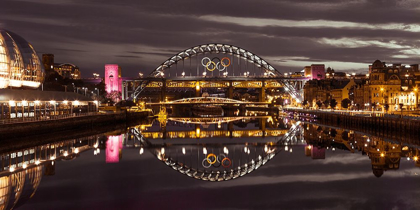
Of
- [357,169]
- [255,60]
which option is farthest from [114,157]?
[255,60]

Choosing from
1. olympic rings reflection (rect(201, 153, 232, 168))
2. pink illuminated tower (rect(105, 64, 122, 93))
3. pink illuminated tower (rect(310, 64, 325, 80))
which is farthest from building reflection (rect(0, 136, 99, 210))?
pink illuminated tower (rect(310, 64, 325, 80))

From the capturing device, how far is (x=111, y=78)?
13188cm

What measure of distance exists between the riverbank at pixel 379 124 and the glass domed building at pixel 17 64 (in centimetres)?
4042

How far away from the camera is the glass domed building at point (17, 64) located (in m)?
55.7

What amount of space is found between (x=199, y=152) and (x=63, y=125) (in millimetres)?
16198

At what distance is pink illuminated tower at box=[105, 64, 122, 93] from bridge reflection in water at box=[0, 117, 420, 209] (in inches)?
2916

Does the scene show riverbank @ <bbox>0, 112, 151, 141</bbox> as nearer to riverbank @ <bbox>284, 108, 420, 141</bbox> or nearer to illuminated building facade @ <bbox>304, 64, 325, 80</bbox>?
riverbank @ <bbox>284, 108, 420, 141</bbox>

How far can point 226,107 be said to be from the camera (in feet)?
526

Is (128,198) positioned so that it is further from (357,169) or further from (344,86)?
(344,86)

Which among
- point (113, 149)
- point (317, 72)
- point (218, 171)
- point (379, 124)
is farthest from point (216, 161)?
point (317, 72)

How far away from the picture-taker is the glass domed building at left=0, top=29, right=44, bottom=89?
5573 centimetres

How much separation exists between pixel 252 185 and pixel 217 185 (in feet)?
5.85

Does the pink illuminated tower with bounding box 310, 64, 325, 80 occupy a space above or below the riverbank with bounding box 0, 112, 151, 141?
above

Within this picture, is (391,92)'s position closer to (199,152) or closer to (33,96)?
(199,152)
